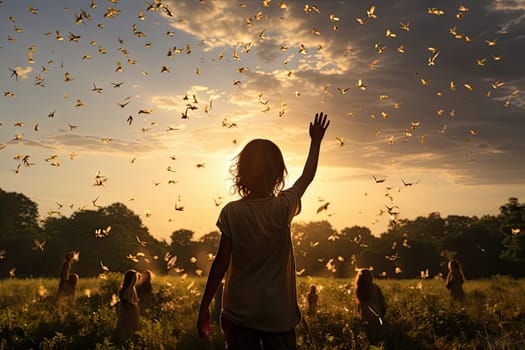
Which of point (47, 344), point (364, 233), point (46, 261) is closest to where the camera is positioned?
point (47, 344)

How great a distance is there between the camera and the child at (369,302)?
473 inches

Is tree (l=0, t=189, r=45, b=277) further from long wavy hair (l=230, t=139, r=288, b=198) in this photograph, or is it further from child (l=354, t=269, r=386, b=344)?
long wavy hair (l=230, t=139, r=288, b=198)

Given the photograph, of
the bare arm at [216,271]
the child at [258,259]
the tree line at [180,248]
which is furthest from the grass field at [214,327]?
the tree line at [180,248]

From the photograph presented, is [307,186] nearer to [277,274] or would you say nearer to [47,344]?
[277,274]

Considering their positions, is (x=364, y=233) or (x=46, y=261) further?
(x=364, y=233)

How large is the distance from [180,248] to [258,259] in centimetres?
6896

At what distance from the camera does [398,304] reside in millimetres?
17000

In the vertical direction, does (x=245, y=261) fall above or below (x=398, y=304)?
above

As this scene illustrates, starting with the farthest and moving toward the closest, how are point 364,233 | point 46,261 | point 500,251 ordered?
1. point 364,233
2. point 500,251
3. point 46,261

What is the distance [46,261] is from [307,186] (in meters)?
55.8

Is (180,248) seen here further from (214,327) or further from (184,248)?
(214,327)

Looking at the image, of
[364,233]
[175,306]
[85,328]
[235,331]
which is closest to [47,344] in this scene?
[85,328]

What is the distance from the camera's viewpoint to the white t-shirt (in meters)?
4.12

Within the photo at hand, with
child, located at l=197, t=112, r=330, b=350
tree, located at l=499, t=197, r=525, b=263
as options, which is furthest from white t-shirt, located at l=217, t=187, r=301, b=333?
tree, located at l=499, t=197, r=525, b=263
